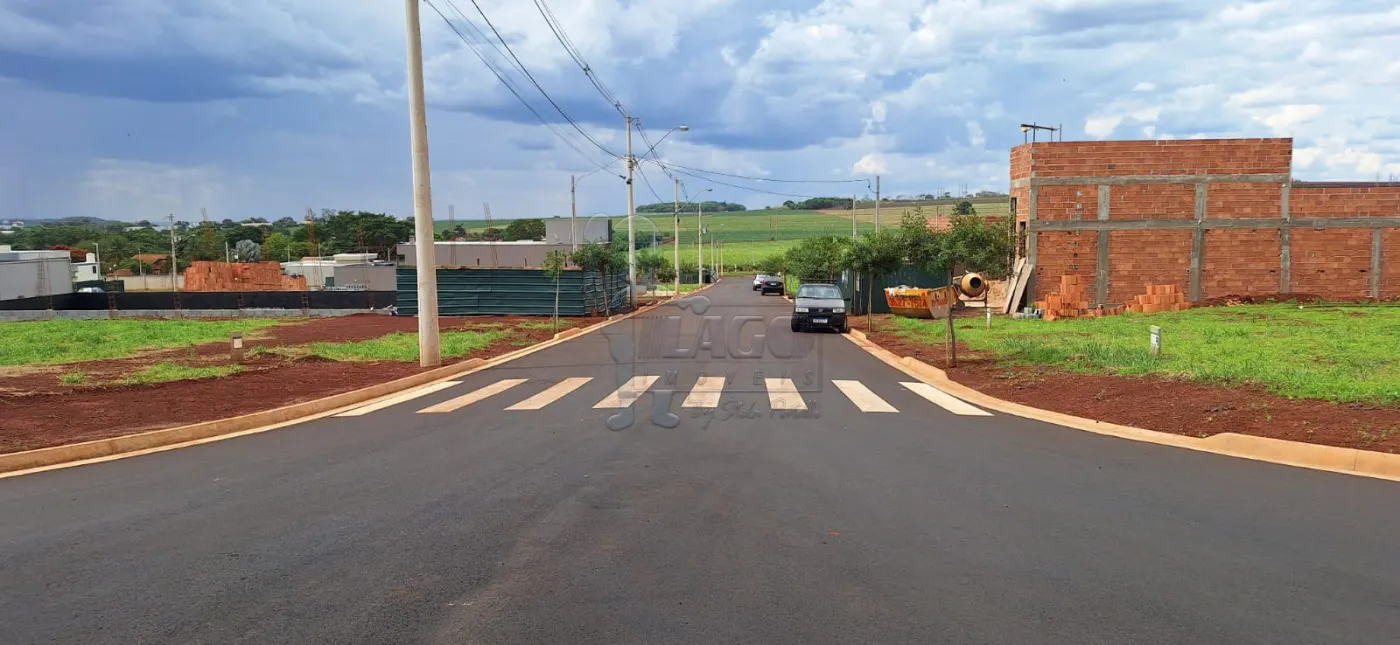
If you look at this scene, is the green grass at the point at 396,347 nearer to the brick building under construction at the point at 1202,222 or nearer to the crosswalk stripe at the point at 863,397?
the crosswalk stripe at the point at 863,397

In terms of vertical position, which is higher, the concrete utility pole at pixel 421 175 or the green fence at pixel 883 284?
the concrete utility pole at pixel 421 175

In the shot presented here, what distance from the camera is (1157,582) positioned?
5219 millimetres

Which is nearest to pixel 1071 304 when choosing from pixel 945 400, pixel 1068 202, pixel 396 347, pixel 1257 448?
pixel 1068 202

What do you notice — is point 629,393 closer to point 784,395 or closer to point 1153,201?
point 784,395

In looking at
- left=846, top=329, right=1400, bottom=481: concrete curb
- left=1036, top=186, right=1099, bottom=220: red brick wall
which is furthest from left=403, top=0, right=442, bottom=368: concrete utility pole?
left=1036, top=186, right=1099, bottom=220: red brick wall

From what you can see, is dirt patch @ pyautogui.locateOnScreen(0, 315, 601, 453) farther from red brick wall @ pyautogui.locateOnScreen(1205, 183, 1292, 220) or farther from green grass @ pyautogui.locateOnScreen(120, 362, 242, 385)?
red brick wall @ pyautogui.locateOnScreen(1205, 183, 1292, 220)

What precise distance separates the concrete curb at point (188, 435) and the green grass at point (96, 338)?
34.4ft

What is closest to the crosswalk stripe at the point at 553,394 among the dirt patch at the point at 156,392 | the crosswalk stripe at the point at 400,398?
the crosswalk stripe at the point at 400,398

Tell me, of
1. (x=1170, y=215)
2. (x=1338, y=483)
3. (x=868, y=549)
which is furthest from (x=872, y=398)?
(x=1170, y=215)

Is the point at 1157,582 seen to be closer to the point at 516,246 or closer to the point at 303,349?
the point at 303,349

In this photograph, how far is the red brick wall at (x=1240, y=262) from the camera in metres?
33.2

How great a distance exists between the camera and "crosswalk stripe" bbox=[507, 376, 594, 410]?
522 inches

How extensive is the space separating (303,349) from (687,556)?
783 inches

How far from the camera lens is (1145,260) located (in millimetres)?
33625
